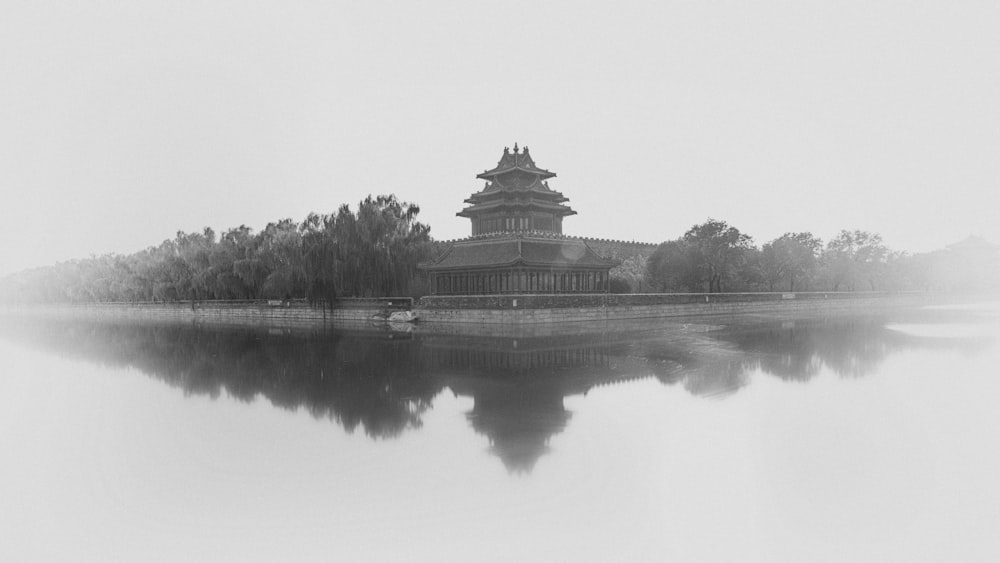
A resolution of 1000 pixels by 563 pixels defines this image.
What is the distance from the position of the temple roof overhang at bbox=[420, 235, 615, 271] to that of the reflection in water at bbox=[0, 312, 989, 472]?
8691 mm

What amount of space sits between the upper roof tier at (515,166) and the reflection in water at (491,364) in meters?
15.9

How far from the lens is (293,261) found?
4291 cm

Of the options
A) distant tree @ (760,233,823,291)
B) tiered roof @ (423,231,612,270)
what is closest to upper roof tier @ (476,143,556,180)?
tiered roof @ (423,231,612,270)

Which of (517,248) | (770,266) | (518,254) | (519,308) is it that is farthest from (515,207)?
(770,266)

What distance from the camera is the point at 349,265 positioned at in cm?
4094

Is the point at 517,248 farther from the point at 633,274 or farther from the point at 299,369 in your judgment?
the point at 299,369

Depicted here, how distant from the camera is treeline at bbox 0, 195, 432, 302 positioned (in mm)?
41406

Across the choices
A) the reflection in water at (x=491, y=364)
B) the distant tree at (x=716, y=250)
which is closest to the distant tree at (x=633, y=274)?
the distant tree at (x=716, y=250)

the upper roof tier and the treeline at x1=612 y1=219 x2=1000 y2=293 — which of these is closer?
the upper roof tier

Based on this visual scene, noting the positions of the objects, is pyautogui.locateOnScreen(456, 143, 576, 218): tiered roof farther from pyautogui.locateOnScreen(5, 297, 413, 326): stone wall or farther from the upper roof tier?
pyautogui.locateOnScreen(5, 297, 413, 326): stone wall

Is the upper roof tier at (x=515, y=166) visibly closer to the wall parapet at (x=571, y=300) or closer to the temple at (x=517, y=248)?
the temple at (x=517, y=248)

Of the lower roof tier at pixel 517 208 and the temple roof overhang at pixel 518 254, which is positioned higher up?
the lower roof tier at pixel 517 208

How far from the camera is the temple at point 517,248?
38.1 meters

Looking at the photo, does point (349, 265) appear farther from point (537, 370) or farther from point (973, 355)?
point (973, 355)
